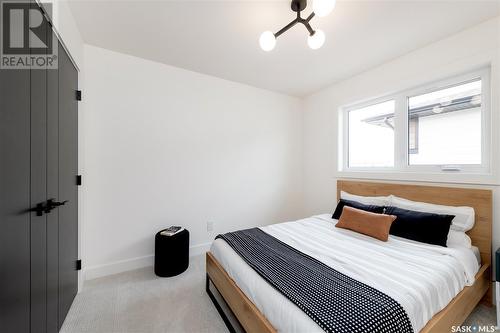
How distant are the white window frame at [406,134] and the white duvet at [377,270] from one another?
88cm

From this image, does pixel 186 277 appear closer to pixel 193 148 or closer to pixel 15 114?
pixel 193 148

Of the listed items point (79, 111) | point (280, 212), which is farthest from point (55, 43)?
point (280, 212)

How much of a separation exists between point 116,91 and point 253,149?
202cm

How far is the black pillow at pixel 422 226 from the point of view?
6.06 ft

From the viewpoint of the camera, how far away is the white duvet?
1.14m

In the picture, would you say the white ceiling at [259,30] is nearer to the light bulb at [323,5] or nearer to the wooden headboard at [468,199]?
the light bulb at [323,5]

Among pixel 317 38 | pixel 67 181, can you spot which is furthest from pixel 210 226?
pixel 317 38

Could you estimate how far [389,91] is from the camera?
262cm

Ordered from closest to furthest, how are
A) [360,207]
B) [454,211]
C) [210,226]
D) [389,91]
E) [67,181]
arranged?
[67,181] → [454,211] → [360,207] → [389,91] → [210,226]

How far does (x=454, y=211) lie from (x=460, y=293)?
84 centimetres

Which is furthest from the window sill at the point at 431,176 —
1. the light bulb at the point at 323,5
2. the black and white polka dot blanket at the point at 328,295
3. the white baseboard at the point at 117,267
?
the white baseboard at the point at 117,267

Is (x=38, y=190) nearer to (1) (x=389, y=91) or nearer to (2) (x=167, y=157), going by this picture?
(2) (x=167, y=157)

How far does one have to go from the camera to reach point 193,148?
2.87 metres

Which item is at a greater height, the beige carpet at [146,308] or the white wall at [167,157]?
the white wall at [167,157]
